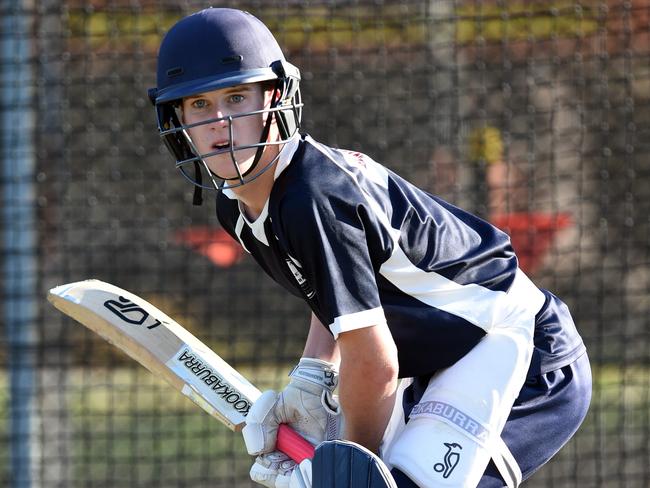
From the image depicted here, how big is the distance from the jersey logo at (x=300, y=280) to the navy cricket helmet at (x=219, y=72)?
0.20 meters

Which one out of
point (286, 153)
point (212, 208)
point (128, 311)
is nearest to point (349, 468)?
point (286, 153)

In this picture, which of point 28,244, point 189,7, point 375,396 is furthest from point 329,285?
point 189,7

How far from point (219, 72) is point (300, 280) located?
0.46 meters

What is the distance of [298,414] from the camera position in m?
2.55

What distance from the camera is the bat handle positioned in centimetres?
253

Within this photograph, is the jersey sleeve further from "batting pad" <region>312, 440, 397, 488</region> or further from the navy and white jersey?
"batting pad" <region>312, 440, 397, 488</region>

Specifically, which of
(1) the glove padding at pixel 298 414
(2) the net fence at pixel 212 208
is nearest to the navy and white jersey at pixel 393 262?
(1) the glove padding at pixel 298 414

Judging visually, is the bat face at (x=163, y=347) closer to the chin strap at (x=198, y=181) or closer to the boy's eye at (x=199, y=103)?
the chin strap at (x=198, y=181)

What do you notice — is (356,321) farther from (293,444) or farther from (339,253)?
(293,444)

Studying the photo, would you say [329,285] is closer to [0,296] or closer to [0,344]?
[0,296]

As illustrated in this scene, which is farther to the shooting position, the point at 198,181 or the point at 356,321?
the point at 198,181

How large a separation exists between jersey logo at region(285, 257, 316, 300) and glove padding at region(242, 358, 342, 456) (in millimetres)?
299

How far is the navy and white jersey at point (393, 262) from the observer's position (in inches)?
83.4

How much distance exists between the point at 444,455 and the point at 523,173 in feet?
11.4
